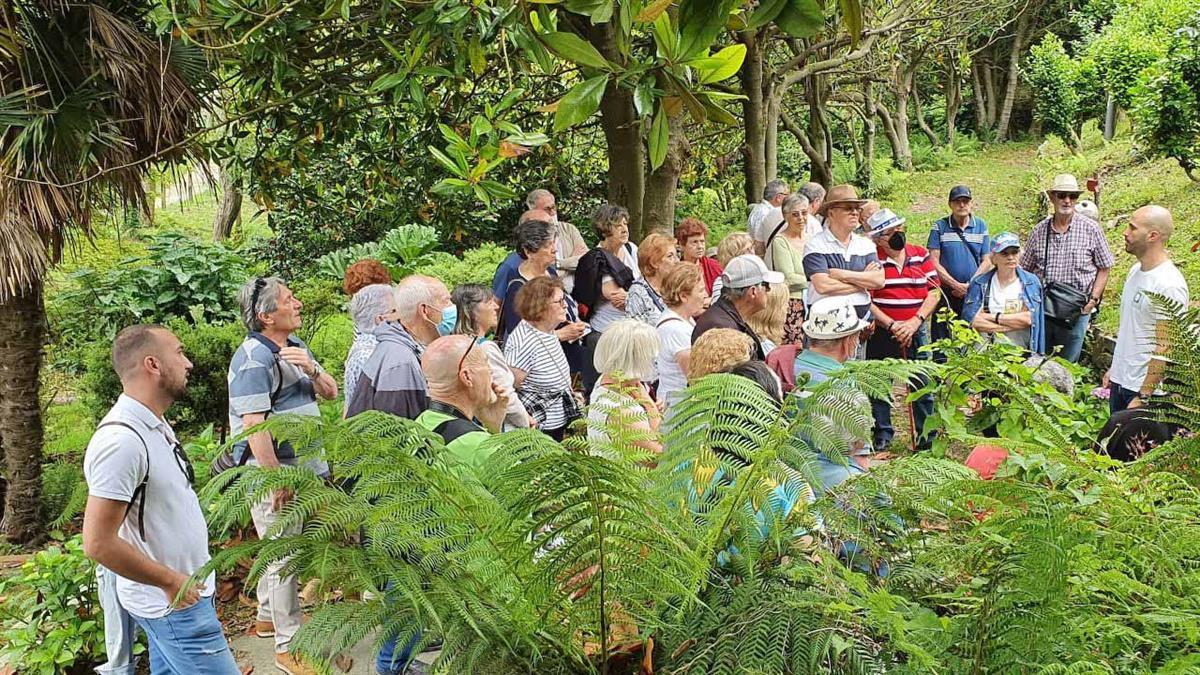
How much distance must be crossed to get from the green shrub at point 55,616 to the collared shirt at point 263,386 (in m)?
1.09

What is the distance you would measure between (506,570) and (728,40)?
11.8m

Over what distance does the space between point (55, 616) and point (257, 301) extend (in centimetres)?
188

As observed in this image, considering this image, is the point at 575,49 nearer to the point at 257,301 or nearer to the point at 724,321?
the point at 257,301

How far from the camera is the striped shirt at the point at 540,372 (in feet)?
18.1

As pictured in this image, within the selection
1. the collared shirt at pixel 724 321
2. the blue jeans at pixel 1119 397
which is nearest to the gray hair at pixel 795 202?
the collared shirt at pixel 724 321

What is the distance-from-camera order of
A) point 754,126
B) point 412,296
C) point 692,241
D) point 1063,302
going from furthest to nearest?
1. point 754,126
2. point 692,241
3. point 1063,302
4. point 412,296

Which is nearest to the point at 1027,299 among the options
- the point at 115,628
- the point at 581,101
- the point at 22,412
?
the point at 581,101

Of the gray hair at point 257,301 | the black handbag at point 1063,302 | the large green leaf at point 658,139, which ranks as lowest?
the black handbag at point 1063,302

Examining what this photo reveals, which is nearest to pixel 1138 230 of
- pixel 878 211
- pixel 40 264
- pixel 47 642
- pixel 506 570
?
pixel 878 211

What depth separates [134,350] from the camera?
3.65m

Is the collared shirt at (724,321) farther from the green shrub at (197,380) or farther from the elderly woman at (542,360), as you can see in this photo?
the green shrub at (197,380)

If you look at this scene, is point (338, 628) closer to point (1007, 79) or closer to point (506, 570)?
point (506, 570)

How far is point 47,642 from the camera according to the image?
15.7 ft

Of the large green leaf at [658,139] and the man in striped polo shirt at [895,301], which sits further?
the man in striped polo shirt at [895,301]
